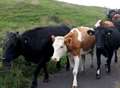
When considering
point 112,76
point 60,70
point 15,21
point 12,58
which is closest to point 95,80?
point 112,76

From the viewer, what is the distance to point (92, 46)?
1675cm

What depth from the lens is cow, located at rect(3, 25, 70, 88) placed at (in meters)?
14.9

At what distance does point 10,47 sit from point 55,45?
60.9 inches

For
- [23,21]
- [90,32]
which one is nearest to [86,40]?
[90,32]

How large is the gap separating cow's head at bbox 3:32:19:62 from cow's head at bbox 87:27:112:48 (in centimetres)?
296

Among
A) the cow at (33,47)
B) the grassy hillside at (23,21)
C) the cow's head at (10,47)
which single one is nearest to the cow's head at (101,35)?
the cow at (33,47)

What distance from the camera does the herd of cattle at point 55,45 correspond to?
587 inches

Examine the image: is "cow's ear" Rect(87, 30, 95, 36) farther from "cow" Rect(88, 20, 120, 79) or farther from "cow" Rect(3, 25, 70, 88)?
"cow" Rect(3, 25, 70, 88)

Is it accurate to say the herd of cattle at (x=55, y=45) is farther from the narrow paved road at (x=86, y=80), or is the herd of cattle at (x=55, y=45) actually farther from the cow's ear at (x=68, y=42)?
the narrow paved road at (x=86, y=80)

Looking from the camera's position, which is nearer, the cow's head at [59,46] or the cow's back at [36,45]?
the cow's head at [59,46]

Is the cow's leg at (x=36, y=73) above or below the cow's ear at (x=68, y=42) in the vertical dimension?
below

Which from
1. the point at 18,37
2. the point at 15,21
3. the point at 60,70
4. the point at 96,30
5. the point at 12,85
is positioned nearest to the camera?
the point at 12,85

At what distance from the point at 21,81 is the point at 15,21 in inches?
627

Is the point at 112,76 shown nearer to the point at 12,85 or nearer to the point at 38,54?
the point at 38,54
